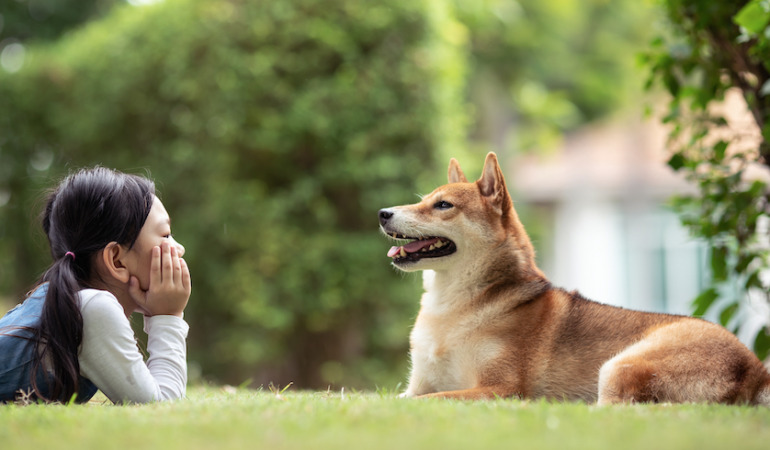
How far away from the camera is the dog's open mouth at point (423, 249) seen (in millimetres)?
4570

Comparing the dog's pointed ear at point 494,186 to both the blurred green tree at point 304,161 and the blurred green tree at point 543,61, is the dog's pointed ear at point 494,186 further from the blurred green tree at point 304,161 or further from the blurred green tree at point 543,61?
the blurred green tree at point 543,61

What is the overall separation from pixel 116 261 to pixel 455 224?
6.07 ft

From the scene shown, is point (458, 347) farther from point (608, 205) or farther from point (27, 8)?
point (608, 205)

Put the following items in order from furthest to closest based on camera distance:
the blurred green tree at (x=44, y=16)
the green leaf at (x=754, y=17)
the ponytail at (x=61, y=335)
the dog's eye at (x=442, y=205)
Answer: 1. the blurred green tree at (x=44, y=16)
2. the dog's eye at (x=442, y=205)
3. the green leaf at (x=754, y=17)
4. the ponytail at (x=61, y=335)

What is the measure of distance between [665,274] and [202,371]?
1443 cm

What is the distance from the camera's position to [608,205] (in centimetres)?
2178

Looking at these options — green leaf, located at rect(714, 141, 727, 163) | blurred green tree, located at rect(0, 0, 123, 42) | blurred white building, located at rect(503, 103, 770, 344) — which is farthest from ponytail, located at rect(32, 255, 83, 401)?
blurred white building, located at rect(503, 103, 770, 344)

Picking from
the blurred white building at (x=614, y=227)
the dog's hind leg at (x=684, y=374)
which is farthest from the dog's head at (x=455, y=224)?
the blurred white building at (x=614, y=227)

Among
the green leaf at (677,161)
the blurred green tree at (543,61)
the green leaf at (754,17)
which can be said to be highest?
the blurred green tree at (543,61)

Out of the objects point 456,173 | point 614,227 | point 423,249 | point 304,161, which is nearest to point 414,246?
point 423,249

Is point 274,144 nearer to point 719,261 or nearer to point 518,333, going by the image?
point 719,261

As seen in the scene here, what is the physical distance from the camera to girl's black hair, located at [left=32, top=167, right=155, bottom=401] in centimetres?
366

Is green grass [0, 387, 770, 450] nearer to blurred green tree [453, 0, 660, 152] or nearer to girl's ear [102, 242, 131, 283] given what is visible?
girl's ear [102, 242, 131, 283]

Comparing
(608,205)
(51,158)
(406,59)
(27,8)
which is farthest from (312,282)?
(608,205)
